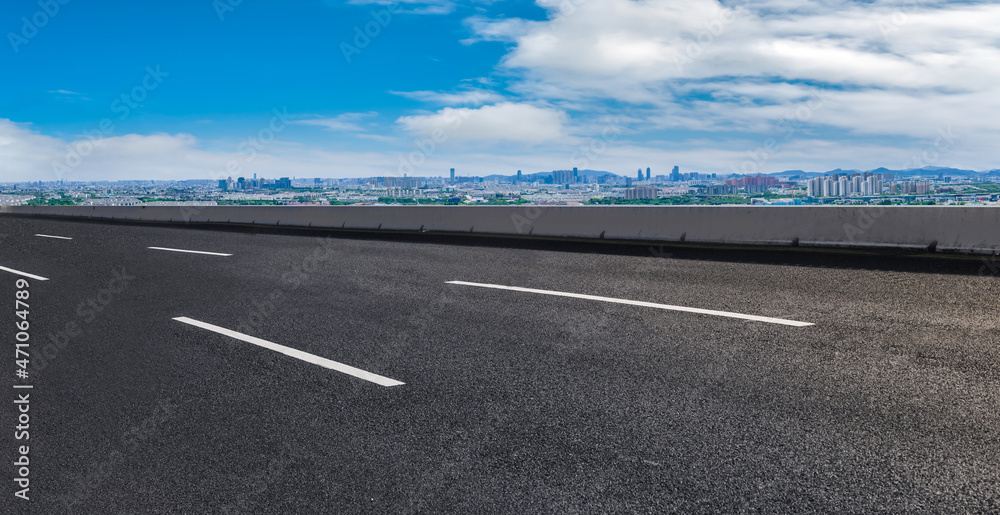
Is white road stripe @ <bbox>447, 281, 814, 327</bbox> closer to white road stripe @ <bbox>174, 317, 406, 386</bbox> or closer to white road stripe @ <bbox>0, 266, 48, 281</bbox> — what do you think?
white road stripe @ <bbox>174, 317, 406, 386</bbox>

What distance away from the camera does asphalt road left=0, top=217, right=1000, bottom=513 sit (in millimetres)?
2887

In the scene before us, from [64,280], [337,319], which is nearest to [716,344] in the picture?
[337,319]

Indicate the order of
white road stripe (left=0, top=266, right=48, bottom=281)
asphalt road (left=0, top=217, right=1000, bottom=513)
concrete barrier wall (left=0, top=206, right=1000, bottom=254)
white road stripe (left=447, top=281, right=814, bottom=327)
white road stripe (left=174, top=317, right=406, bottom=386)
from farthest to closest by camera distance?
white road stripe (left=0, top=266, right=48, bottom=281) < concrete barrier wall (left=0, top=206, right=1000, bottom=254) < white road stripe (left=447, top=281, right=814, bottom=327) < white road stripe (left=174, top=317, right=406, bottom=386) < asphalt road (left=0, top=217, right=1000, bottom=513)

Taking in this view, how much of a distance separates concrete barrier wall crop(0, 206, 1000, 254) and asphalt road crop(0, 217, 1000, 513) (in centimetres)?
178

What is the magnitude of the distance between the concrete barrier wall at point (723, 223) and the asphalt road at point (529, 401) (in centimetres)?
178

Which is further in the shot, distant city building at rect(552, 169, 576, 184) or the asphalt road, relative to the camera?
distant city building at rect(552, 169, 576, 184)

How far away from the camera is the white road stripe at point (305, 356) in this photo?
452 cm

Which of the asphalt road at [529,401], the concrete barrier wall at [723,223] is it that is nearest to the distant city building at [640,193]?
the concrete barrier wall at [723,223]

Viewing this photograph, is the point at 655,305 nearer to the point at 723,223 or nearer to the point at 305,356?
the point at 305,356

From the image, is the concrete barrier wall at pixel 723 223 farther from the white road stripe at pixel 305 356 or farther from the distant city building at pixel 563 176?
the distant city building at pixel 563 176

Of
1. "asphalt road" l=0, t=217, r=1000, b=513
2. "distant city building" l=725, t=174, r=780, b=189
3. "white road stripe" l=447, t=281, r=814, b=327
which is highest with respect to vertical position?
"distant city building" l=725, t=174, r=780, b=189

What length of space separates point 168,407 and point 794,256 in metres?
8.44

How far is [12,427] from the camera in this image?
13.1ft

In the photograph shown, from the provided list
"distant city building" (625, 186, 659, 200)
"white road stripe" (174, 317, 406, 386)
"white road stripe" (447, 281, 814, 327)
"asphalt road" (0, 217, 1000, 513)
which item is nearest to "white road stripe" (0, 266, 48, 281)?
"asphalt road" (0, 217, 1000, 513)
